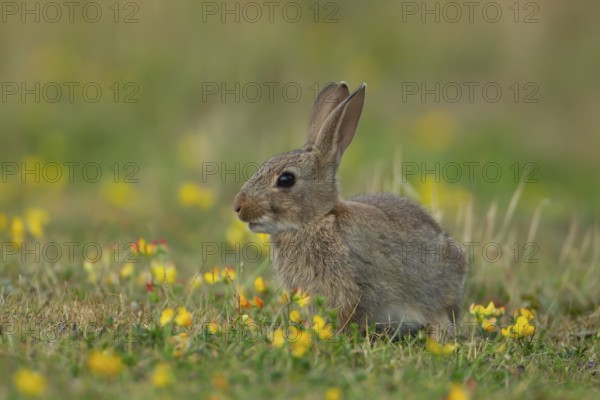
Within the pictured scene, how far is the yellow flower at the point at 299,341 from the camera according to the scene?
4457mm

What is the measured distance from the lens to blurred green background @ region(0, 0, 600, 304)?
10.2 m

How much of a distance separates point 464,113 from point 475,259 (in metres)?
6.53

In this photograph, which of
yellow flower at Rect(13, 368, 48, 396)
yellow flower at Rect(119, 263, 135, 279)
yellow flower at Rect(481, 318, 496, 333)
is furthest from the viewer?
yellow flower at Rect(119, 263, 135, 279)

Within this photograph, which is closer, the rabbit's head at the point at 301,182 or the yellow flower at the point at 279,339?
the yellow flower at the point at 279,339

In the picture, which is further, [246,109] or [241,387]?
[246,109]

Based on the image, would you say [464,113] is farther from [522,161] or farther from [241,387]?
[241,387]

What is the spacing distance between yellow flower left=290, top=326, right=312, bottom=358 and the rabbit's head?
1.05 meters

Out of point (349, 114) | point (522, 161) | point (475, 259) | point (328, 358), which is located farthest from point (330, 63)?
point (328, 358)

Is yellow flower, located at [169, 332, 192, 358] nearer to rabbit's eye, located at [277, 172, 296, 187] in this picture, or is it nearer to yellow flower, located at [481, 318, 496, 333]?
rabbit's eye, located at [277, 172, 296, 187]

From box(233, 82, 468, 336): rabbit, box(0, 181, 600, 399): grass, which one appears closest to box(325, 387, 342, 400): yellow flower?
box(0, 181, 600, 399): grass

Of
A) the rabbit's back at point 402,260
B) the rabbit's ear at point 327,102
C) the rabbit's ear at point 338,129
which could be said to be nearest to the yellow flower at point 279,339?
the rabbit's back at point 402,260

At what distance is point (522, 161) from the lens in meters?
12.5

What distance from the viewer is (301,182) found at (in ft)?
20.0

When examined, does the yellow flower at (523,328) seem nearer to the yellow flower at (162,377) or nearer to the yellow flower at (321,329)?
the yellow flower at (321,329)
